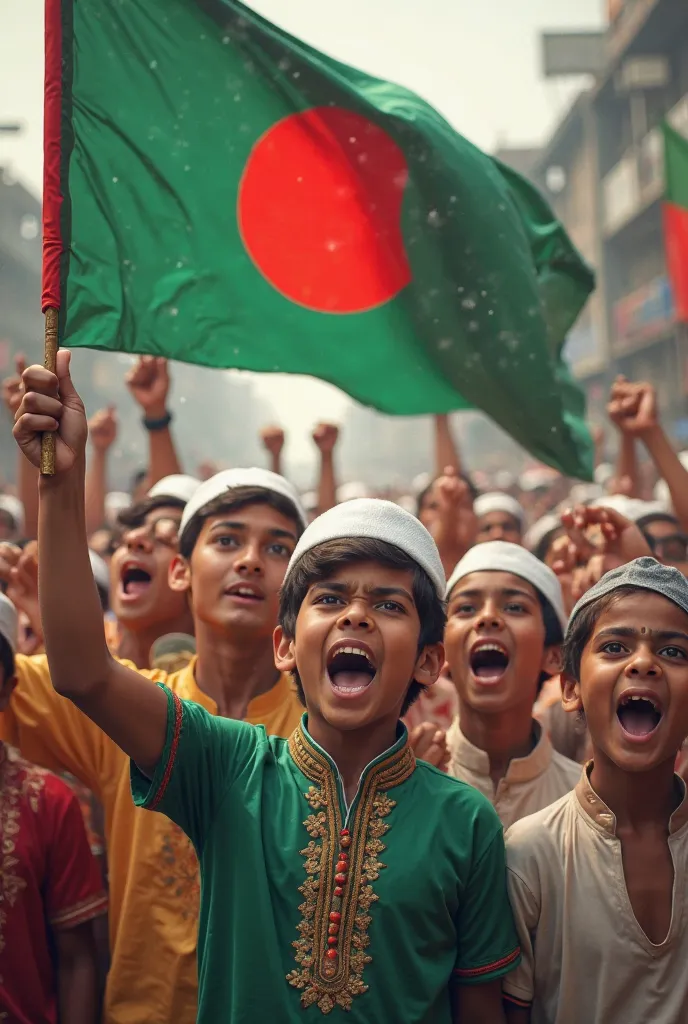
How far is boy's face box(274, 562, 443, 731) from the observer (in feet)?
7.44

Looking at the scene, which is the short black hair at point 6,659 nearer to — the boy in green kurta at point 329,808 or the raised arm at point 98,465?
the boy in green kurta at point 329,808

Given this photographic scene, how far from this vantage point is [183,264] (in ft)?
12.1

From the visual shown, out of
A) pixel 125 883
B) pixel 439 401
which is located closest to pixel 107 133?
pixel 439 401

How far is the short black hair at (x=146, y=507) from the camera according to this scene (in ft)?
14.6

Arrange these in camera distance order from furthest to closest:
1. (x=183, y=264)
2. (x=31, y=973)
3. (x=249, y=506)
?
(x=183, y=264) < (x=249, y=506) < (x=31, y=973)

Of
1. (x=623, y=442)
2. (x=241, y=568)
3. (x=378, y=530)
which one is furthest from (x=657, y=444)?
(x=378, y=530)

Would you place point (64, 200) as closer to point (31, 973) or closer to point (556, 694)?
point (31, 973)

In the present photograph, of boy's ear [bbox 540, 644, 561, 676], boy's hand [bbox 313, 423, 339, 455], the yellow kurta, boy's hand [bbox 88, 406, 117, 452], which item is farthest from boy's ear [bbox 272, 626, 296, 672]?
boy's hand [bbox 88, 406, 117, 452]

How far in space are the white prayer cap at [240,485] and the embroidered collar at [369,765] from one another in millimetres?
1115

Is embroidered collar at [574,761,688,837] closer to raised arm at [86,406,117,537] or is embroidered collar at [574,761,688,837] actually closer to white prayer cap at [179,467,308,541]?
white prayer cap at [179,467,308,541]

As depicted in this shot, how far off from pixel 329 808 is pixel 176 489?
2.45 m

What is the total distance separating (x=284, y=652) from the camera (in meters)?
2.53

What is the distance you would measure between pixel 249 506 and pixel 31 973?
55.5 inches

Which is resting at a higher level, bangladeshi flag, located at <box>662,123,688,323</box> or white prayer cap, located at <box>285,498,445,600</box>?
bangladeshi flag, located at <box>662,123,688,323</box>
